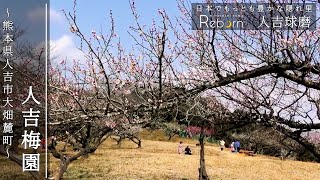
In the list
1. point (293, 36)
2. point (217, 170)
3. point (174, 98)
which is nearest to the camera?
point (174, 98)

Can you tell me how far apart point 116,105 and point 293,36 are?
233 centimetres

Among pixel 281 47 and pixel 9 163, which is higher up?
pixel 281 47

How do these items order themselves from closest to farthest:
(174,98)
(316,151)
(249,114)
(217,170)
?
(174,98), (316,151), (249,114), (217,170)

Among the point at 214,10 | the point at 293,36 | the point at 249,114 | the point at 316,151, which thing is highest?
the point at 214,10

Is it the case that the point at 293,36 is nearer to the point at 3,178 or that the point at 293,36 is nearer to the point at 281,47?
the point at 281,47

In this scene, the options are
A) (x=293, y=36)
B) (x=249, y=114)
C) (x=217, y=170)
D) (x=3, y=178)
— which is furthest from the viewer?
(x=217, y=170)

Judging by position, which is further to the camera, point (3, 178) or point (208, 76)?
point (3, 178)

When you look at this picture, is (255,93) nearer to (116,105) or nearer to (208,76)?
(208,76)

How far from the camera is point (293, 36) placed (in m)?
5.21

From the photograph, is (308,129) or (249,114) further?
(249,114)

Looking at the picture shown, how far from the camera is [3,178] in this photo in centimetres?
1948

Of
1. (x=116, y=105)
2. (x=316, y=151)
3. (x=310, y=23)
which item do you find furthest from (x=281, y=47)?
(x=116, y=105)

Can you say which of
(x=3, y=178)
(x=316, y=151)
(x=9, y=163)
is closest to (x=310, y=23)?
(x=316, y=151)

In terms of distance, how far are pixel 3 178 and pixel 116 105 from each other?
16.5 metres
